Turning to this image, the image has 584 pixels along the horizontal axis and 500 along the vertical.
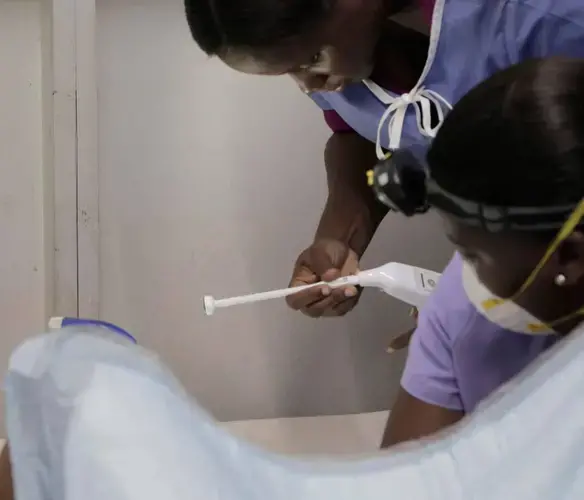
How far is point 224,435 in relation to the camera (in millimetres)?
371

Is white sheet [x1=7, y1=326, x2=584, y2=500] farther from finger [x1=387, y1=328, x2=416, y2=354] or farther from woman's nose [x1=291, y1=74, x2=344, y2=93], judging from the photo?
finger [x1=387, y1=328, x2=416, y2=354]

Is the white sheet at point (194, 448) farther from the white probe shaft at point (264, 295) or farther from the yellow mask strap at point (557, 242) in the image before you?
the white probe shaft at point (264, 295)

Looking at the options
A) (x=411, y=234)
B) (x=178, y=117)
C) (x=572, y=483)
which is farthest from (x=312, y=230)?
(x=572, y=483)

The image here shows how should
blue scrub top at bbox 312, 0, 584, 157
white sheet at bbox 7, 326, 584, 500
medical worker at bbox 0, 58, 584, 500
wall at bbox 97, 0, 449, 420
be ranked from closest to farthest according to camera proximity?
white sheet at bbox 7, 326, 584, 500
medical worker at bbox 0, 58, 584, 500
blue scrub top at bbox 312, 0, 584, 157
wall at bbox 97, 0, 449, 420

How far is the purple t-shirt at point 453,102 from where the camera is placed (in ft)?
1.87

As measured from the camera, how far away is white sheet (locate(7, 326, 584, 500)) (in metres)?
0.31

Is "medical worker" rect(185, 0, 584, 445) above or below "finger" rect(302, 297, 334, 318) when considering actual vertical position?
above

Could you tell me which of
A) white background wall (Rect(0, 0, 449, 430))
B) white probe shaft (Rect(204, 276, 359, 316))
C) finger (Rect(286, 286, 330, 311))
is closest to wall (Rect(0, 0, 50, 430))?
white background wall (Rect(0, 0, 449, 430))

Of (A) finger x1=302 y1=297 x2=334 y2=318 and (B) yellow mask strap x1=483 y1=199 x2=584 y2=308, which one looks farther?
(A) finger x1=302 y1=297 x2=334 y2=318

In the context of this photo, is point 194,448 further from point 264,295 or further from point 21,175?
point 21,175

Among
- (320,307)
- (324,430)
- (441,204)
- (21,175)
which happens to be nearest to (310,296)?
(320,307)

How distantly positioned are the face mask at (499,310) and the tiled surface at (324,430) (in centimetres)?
18

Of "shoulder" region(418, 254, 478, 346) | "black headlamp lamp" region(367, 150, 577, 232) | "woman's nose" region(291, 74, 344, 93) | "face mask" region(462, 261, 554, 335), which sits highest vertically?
"woman's nose" region(291, 74, 344, 93)

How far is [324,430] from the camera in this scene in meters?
0.88
